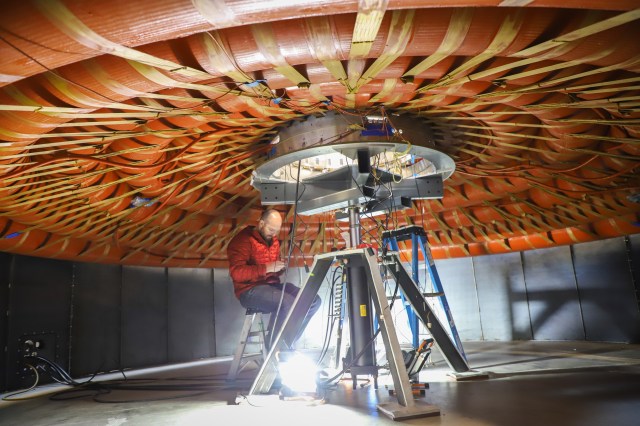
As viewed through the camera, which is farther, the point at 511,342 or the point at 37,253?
the point at 511,342

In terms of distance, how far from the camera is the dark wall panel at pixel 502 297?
7.44 meters

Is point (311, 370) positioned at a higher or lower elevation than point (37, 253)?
lower

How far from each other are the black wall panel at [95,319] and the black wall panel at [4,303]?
3.21 ft

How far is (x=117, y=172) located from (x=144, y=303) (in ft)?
11.0

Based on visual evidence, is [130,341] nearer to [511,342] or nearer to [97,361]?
[97,361]

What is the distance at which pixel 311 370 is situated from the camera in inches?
135

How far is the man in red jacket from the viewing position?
3.96 meters

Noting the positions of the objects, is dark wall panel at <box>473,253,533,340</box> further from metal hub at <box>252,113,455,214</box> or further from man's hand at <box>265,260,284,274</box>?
man's hand at <box>265,260,284,274</box>

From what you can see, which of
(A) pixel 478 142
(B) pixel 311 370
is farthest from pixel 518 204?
(B) pixel 311 370

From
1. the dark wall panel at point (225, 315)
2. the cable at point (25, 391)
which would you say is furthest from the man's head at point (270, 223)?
the dark wall panel at point (225, 315)

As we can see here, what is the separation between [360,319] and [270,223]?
1285 millimetres

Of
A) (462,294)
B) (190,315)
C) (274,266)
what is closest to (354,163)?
(274,266)

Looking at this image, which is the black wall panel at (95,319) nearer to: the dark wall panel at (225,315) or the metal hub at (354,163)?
the dark wall panel at (225,315)

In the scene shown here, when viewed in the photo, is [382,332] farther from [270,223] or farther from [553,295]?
[553,295]
